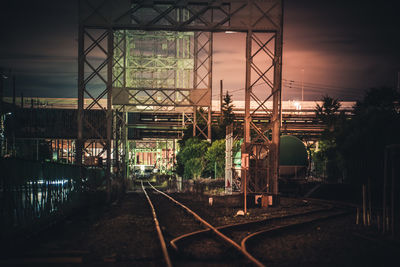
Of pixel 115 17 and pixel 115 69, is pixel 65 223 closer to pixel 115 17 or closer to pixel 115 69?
pixel 115 17

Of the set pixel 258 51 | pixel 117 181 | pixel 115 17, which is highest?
pixel 115 17

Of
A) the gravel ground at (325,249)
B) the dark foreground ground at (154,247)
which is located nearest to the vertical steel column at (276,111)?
the dark foreground ground at (154,247)

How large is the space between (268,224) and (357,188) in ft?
50.1

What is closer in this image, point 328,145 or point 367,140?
point 367,140

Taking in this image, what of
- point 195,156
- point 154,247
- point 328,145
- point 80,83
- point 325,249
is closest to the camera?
point 325,249

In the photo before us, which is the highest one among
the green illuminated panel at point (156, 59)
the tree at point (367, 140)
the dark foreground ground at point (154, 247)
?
the green illuminated panel at point (156, 59)

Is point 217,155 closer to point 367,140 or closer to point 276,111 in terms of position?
point 367,140

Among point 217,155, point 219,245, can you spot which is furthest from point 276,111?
point 217,155

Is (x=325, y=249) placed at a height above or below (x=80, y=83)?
below

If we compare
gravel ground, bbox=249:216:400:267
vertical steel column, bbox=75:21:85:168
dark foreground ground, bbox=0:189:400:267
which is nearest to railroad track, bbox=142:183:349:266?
dark foreground ground, bbox=0:189:400:267

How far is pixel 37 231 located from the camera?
13523mm

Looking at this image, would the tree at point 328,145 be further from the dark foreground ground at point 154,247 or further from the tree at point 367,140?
the dark foreground ground at point 154,247

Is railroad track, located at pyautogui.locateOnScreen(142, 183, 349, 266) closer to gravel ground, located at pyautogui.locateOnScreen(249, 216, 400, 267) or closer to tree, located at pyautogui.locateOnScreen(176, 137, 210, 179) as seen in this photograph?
gravel ground, located at pyautogui.locateOnScreen(249, 216, 400, 267)

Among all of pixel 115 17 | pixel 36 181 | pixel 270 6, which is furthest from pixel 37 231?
pixel 270 6
